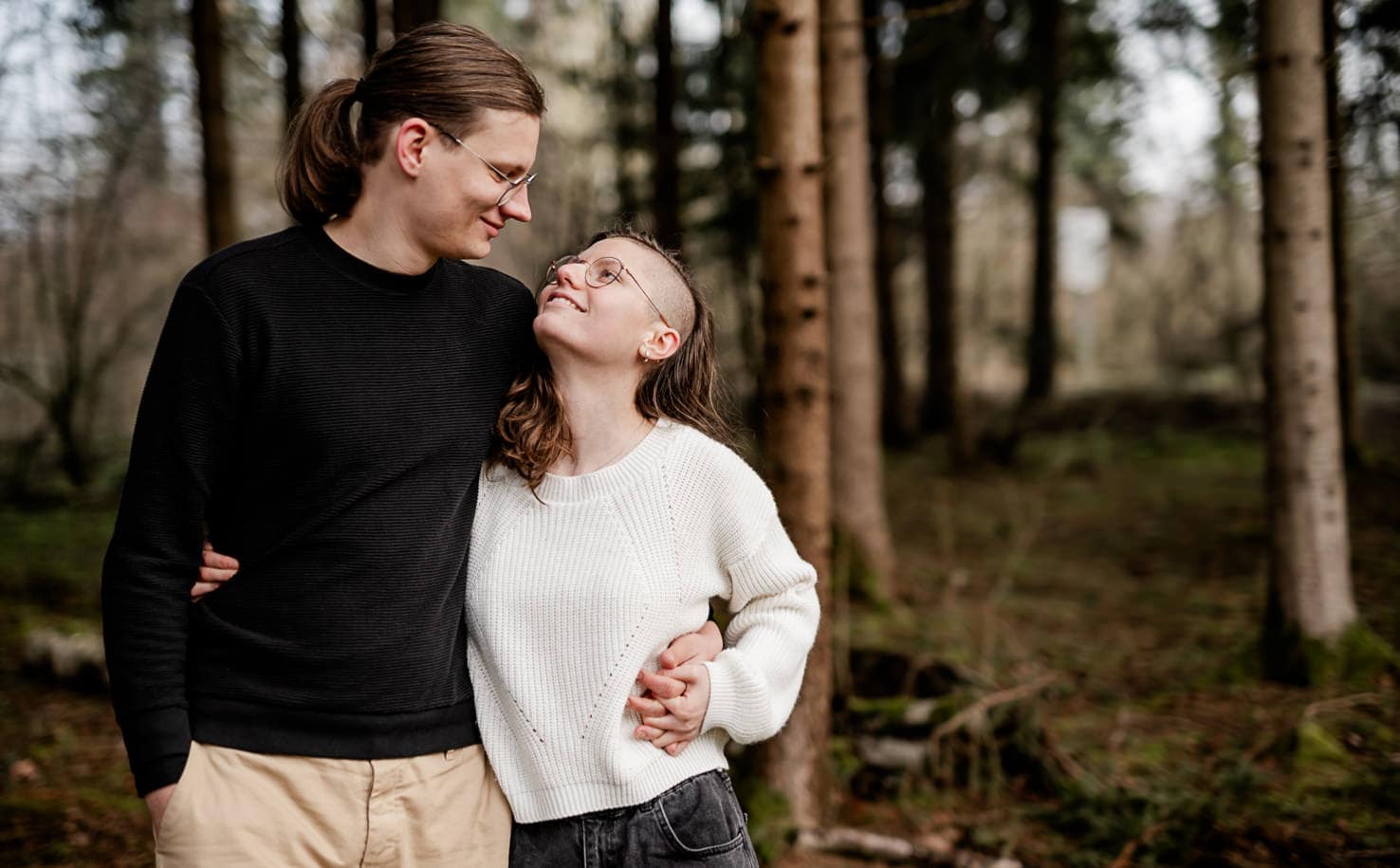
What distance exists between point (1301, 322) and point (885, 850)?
11.3 ft

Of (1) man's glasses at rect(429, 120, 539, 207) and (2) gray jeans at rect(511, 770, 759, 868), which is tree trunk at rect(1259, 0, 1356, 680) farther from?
(1) man's glasses at rect(429, 120, 539, 207)

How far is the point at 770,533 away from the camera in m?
2.17

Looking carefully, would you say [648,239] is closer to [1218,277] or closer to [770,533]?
[770,533]

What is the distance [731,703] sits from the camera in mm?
2068

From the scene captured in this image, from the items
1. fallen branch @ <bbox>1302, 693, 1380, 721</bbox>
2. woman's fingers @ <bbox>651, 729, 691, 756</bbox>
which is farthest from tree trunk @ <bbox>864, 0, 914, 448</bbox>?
woman's fingers @ <bbox>651, 729, 691, 756</bbox>

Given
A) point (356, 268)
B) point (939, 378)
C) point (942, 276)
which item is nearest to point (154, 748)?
point (356, 268)

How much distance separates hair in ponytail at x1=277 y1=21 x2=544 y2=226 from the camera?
6.61 feet

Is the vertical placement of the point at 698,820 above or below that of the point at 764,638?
below

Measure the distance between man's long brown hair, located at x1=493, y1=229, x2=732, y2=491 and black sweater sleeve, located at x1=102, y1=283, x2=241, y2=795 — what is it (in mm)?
565

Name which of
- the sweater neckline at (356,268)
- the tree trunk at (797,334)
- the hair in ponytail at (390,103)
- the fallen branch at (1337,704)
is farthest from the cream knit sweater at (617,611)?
the fallen branch at (1337,704)

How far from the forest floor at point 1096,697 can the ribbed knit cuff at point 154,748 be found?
2.23 metres

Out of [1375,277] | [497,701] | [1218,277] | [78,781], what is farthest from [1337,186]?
[1218,277]

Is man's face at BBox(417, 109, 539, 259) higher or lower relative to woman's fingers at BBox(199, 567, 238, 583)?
higher

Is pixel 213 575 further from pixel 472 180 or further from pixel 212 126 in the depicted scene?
pixel 212 126
